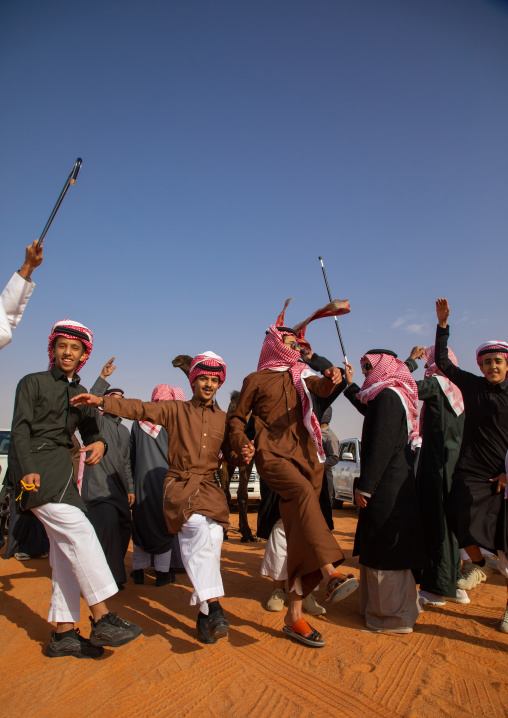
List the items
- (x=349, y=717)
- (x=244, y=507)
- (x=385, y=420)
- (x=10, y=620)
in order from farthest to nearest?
(x=244, y=507)
(x=10, y=620)
(x=385, y=420)
(x=349, y=717)

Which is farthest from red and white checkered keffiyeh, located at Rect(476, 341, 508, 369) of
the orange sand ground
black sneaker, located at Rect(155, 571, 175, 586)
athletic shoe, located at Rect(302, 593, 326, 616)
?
black sneaker, located at Rect(155, 571, 175, 586)

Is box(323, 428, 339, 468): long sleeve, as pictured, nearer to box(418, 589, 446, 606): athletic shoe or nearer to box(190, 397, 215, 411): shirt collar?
box(418, 589, 446, 606): athletic shoe

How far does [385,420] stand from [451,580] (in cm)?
166

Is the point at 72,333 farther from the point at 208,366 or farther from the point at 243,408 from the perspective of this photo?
the point at 243,408

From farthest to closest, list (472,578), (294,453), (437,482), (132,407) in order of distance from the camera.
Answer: (472,578), (437,482), (294,453), (132,407)

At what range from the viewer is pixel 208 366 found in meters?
4.15

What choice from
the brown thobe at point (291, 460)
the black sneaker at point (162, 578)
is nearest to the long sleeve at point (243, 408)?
the brown thobe at point (291, 460)

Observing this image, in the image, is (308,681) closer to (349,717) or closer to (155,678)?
(349,717)

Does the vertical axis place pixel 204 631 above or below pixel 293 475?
below

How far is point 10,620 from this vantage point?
4117mm

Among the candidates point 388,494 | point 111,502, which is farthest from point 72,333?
point 388,494

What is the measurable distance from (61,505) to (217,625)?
134cm

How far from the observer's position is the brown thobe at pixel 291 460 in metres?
3.33

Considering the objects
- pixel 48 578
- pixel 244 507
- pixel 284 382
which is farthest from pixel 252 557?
pixel 284 382
